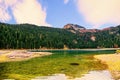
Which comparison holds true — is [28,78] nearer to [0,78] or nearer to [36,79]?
[36,79]

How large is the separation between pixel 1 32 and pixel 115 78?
16642 cm

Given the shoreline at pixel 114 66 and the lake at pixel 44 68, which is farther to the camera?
the lake at pixel 44 68

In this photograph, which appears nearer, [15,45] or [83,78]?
[83,78]

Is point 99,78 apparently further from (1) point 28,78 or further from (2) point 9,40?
(2) point 9,40

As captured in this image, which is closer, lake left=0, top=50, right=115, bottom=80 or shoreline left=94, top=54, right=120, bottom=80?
shoreline left=94, top=54, right=120, bottom=80

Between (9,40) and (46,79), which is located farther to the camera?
(9,40)

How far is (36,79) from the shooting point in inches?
1438

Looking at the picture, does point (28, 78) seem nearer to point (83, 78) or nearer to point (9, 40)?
point (83, 78)

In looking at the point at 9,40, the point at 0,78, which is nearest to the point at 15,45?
the point at 9,40

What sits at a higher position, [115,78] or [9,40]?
[9,40]

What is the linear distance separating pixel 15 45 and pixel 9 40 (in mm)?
7271

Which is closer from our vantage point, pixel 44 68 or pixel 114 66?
pixel 114 66

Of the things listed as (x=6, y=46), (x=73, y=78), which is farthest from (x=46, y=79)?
(x=6, y=46)

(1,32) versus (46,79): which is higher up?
(1,32)
